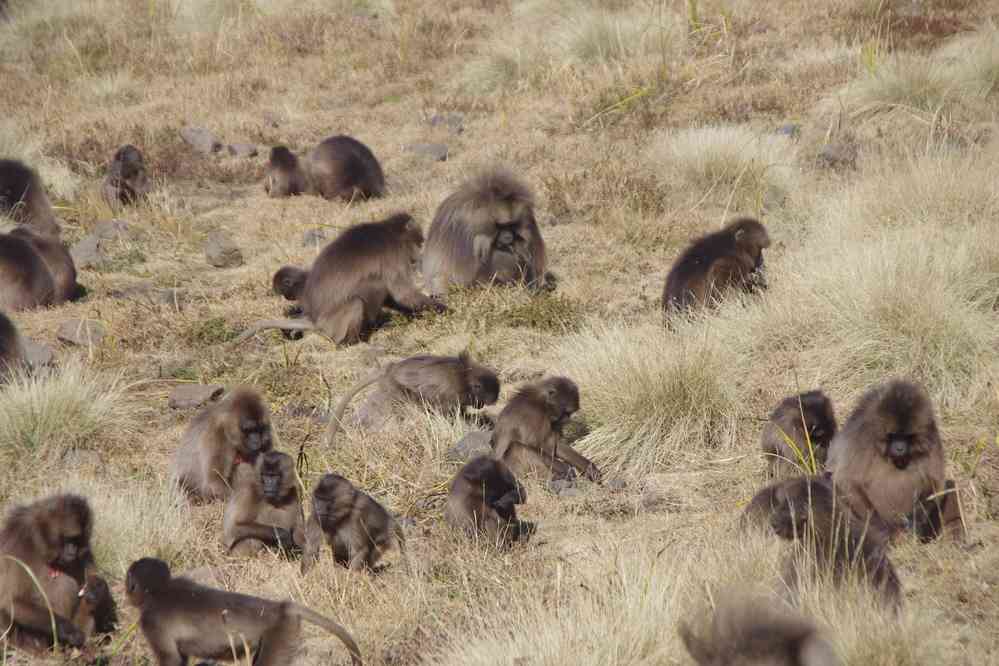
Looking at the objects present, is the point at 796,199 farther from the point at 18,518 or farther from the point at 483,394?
the point at 18,518

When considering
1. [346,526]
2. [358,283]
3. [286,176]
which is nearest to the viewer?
[346,526]

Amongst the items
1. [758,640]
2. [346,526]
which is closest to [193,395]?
[346,526]

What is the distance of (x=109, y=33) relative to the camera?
21.0 metres

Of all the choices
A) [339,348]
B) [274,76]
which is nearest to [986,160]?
[339,348]

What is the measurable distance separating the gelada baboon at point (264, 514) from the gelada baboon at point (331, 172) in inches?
298

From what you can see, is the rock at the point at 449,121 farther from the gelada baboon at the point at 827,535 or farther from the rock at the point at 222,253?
the gelada baboon at the point at 827,535

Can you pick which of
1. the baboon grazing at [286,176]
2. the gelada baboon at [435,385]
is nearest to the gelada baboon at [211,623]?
the gelada baboon at [435,385]

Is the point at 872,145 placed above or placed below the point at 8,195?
below

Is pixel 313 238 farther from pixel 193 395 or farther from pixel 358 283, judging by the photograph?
pixel 193 395

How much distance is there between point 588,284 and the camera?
34.4 feet

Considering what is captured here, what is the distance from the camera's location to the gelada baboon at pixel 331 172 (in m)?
13.7

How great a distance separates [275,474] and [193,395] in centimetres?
266

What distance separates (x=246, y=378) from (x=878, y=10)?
1162cm

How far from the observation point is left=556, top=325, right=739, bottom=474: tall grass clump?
24.2 feet
